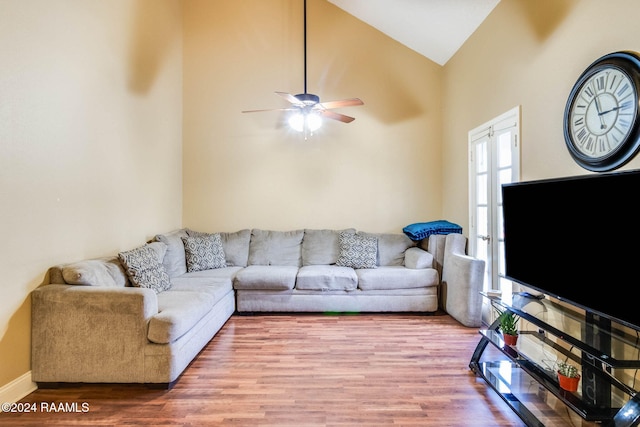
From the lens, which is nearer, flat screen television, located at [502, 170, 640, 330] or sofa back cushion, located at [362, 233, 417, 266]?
flat screen television, located at [502, 170, 640, 330]

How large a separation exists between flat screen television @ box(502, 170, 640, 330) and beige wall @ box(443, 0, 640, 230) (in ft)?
1.32

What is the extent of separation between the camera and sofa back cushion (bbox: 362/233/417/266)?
4.32 metres

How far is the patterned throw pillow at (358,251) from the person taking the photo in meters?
4.14

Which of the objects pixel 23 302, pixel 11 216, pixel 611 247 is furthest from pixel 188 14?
pixel 611 247

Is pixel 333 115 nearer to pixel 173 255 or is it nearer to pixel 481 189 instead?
pixel 481 189

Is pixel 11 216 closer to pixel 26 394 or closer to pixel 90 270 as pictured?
pixel 90 270

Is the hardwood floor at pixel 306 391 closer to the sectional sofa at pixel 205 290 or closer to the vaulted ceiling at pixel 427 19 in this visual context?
the sectional sofa at pixel 205 290

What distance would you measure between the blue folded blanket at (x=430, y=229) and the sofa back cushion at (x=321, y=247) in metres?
0.81

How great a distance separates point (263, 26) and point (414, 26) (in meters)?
2.17

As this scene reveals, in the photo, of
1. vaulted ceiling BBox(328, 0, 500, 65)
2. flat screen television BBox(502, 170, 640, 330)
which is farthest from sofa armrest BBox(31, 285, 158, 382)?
vaulted ceiling BBox(328, 0, 500, 65)

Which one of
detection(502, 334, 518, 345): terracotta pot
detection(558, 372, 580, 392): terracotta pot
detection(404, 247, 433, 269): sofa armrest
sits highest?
detection(404, 247, 433, 269): sofa armrest

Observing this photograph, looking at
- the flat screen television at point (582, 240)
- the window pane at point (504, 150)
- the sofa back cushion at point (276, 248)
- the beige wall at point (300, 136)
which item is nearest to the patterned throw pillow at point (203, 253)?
the sofa back cushion at point (276, 248)

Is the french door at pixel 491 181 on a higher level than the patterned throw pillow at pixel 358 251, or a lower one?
higher

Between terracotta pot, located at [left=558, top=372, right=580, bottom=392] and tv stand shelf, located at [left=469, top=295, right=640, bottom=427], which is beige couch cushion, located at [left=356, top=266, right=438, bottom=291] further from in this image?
terracotta pot, located at [left=558, top=372, right=580, bottom=392]
